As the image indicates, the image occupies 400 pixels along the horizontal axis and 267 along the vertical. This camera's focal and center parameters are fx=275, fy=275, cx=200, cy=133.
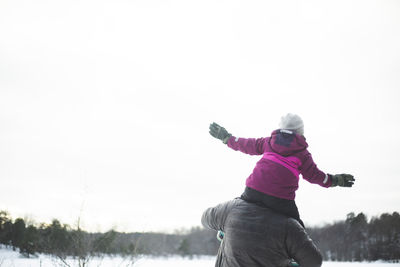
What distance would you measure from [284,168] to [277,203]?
0.19m

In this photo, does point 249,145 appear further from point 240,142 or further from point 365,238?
point 365,238

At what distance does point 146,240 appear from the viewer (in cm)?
1032

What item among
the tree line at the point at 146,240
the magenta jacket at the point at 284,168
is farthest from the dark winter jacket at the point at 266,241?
A: the tree line at the point at 146,240

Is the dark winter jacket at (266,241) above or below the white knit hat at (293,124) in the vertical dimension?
below

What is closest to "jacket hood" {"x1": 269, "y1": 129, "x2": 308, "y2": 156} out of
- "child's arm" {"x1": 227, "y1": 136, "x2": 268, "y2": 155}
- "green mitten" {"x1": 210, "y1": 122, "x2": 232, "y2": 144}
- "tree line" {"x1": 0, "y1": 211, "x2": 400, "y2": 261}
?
"child's arm" {"x1": 227, "y1": 136, "x2": 268, "y2": 155}

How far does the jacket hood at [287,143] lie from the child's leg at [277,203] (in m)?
0.25

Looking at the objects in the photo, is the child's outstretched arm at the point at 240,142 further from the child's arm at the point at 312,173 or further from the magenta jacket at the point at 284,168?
the child's arm at the point at 312,173

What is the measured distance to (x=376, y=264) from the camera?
18484 mm

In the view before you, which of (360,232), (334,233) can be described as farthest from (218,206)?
(334,233)

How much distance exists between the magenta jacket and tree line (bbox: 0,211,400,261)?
4.38 meters

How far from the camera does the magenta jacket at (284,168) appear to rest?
1467 mm

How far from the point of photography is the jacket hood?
1.52m

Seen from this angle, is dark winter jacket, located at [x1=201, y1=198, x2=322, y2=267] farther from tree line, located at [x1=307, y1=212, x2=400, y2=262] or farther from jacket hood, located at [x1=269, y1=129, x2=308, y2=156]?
tree line, located at [x1=307, y1=212, x2=400, y2=262]

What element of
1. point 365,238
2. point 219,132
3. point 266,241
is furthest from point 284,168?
point 365,238
